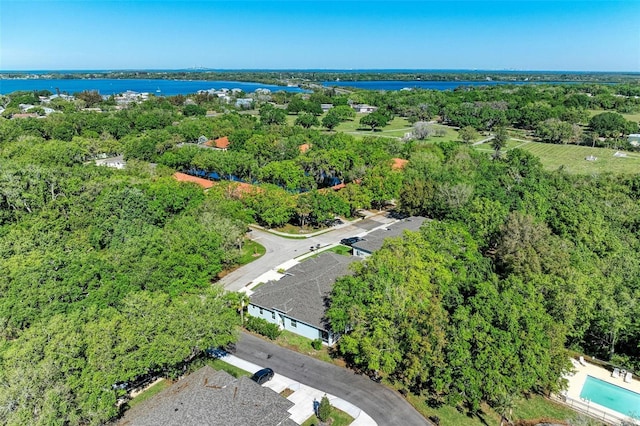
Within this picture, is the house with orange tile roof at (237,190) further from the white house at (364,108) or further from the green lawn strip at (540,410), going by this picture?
the white house at (364,108)

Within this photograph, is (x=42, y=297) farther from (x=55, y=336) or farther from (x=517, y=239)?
(x=517, y=239)

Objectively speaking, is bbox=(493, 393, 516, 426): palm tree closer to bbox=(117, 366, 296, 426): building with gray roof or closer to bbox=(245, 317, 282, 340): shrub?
bbox=(117, 366, 296, 426): building with gray roof

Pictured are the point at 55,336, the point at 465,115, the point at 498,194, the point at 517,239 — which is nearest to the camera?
the point at 55,336

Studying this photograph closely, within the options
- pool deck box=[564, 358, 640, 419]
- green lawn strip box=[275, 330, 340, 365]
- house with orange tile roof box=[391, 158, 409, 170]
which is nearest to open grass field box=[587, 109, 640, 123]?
house with orange tile roof box=[391, 158, 409, 170]

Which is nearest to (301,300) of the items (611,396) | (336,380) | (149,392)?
(336,380)

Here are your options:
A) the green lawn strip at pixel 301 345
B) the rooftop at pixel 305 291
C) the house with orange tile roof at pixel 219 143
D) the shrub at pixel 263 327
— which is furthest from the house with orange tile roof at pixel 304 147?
the green lawn strip at pixel 301 345

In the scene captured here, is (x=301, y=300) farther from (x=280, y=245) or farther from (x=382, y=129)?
(x=382, y=129)

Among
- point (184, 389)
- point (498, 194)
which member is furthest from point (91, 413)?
point (498, 194)
